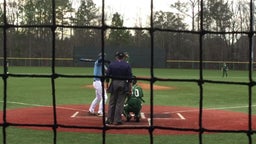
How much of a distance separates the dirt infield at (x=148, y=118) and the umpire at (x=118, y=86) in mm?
282

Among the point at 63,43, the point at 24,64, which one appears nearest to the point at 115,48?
the point at 63,43

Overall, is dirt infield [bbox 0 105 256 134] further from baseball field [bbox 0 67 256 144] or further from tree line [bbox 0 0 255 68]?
tree line [bbox 0 0 255 68]

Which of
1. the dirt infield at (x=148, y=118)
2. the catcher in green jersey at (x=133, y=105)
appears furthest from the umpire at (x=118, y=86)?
the catcher in green jersey at (x=133, y=105)

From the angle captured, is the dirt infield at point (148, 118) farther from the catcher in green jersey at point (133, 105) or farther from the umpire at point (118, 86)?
the umpire at point (118, 86)

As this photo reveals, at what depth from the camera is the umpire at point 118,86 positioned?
27.9 feet

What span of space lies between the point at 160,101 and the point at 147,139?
6.84 meters

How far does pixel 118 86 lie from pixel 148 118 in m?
1.88

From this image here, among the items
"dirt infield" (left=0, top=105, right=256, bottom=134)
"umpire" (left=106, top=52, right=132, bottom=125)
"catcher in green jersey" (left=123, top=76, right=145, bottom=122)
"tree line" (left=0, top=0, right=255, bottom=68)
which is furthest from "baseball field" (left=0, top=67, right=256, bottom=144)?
"tree line" (left=0, top=0, right=255, bottom=68)

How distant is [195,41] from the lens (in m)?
46.9

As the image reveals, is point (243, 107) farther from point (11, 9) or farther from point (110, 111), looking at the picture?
point (11, 9)

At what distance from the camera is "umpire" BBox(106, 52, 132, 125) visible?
8.51 metres

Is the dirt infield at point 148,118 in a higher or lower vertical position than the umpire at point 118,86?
lower

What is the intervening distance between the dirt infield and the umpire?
0.28 metres

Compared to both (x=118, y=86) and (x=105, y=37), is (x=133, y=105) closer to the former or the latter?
(x=118, y=86)
